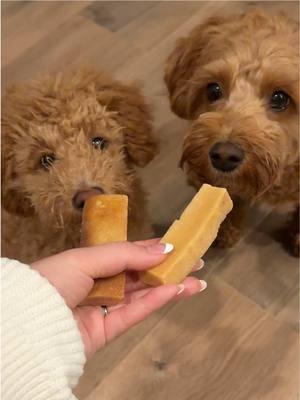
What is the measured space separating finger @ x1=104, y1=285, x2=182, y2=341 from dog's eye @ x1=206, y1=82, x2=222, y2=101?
566 mm

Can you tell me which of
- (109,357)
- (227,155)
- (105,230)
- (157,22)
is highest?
(105,230)

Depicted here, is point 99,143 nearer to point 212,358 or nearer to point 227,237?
point 227,237

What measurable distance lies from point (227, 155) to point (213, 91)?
0.74 ft

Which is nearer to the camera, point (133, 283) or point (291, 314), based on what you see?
point (133, 283)

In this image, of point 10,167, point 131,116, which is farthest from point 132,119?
point 10,167

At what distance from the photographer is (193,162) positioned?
1.25m

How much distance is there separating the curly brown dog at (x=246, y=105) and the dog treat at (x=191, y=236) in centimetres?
23

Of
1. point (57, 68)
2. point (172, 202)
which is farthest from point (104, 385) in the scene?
point (57, 68)

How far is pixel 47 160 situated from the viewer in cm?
121

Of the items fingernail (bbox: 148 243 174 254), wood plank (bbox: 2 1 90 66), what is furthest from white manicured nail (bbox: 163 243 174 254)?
wood plank (bbox: 2 1 90 66)

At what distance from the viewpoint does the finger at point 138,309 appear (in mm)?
912

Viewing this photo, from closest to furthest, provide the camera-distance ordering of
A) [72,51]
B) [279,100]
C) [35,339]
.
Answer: [35,339] < [279,100] < [72,51]

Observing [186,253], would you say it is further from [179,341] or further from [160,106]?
[160,106]

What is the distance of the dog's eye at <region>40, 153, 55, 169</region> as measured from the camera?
120 cm
